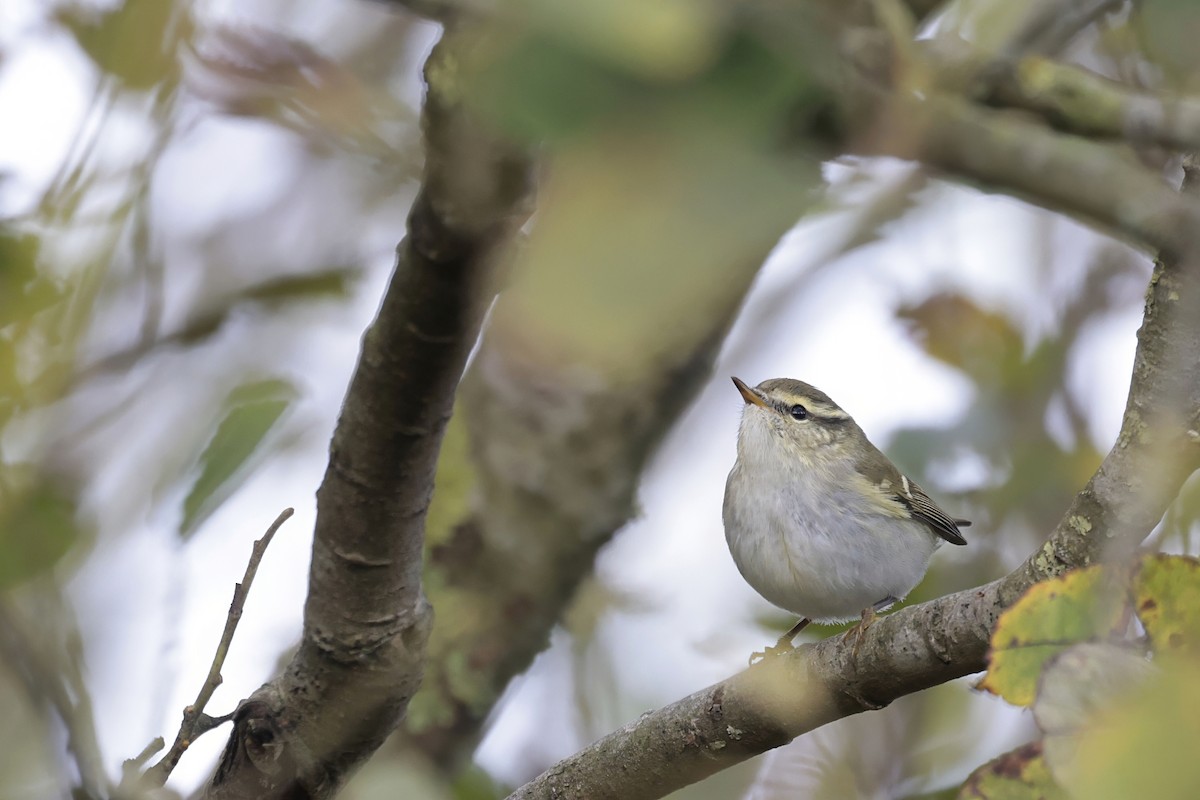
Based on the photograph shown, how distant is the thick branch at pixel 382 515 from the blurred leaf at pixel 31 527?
434mm

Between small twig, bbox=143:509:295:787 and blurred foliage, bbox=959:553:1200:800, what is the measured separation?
1.24 meters

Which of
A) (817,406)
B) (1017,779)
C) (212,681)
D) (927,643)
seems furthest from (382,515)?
(817,406)

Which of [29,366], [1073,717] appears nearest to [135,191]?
[29,366]

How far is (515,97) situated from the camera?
0.54 m

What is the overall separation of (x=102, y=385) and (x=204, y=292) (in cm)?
85

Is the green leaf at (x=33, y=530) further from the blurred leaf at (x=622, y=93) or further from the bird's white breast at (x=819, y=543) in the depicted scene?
the bird's white breast at (x=819, y=543)

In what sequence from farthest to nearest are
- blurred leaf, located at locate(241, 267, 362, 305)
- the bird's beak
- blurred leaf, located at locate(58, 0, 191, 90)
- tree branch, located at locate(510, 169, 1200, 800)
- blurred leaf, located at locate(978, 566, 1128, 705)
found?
the bird's beak, blurred leaf, located at locate(241, 267, 362, 305), tree branch, located at locate(510, 169, 1200, 800), blurred leaf, located at locate(58, 0, 191, 90), blurred leaf, located at locate(978, 566, 1128, 705)

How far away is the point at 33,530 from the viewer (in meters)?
1.56

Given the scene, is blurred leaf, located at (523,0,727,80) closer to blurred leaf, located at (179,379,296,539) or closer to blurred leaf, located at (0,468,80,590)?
blurred leaf, located at (179,379,296,539)

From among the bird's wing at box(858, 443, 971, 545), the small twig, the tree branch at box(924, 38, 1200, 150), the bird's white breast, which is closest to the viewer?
the small twig

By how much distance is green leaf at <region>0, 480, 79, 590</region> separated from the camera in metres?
1.52

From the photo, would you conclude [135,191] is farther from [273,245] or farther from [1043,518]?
[1043,518]

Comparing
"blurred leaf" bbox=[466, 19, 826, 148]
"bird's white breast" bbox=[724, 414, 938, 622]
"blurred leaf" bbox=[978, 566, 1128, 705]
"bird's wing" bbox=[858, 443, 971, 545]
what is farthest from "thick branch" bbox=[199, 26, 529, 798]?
"bird's wing" bbox=[858, 443, 971, 545]

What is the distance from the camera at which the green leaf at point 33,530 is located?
4.98 feet
